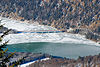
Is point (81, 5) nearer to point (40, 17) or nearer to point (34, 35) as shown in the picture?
point (40, 17)

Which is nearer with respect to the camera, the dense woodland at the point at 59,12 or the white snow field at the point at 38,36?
the white snow field at the point at 38,36

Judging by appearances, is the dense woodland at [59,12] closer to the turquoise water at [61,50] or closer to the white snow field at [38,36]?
the white snow field at [38,36]

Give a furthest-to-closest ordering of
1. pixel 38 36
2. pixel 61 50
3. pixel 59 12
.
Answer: pixel 59 12 → pixel 38 36 → pixel 61 50

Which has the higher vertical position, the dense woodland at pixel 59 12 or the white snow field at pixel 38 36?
the dense woodland at pixel 59 12

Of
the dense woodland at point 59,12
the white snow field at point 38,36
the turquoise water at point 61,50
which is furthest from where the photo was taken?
the dense woodland at point 59,12

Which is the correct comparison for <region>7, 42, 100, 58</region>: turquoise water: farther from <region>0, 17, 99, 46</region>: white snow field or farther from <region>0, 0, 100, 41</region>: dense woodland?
<region>0, 0, 100, 41</region>: dense woodland

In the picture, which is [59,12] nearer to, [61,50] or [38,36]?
[38,36]

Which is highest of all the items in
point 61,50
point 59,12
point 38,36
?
point 59,12

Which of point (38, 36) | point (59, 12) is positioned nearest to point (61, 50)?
point (38, 36)

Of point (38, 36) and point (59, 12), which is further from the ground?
point (59, 12)

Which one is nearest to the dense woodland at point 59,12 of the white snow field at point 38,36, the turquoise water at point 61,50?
the white snow field at point 38,36
